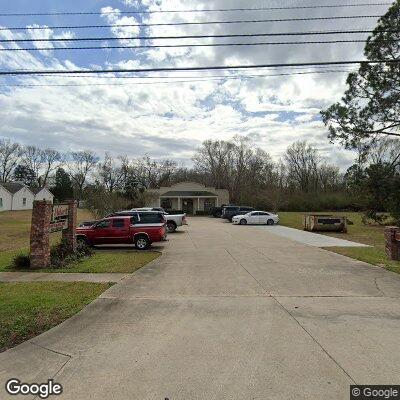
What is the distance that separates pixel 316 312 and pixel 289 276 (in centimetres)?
419

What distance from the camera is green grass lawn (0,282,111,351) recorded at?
6480mm

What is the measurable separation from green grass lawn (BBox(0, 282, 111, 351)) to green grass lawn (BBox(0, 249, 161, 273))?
257 centimetres

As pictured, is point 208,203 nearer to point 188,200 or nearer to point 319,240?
point 188,200

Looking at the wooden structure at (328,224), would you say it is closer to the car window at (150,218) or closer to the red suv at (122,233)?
the car window at (150,218)

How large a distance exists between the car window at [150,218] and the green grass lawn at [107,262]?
2.68 meters

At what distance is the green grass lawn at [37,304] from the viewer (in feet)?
21.3

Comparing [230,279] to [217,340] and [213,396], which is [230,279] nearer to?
[217,340]

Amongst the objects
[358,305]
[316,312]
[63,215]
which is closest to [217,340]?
[316,312]

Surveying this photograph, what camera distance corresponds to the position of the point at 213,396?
425 centimetres

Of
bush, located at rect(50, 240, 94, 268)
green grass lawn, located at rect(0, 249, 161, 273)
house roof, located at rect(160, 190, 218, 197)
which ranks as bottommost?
green grass lawn, located at rect(0, 249, 161, 273)

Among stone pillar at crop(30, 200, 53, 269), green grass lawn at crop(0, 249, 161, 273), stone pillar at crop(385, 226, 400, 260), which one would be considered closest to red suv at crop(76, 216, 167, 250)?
green grass lawn at crop(0, 249, 161, 273)

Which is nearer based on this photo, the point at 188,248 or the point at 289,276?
the point at 289,276

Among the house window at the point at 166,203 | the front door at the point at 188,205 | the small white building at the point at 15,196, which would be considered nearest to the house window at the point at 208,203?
the front door at the point at 188,205

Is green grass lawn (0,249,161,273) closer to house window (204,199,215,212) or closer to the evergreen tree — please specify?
house window (204,199,215,212)
